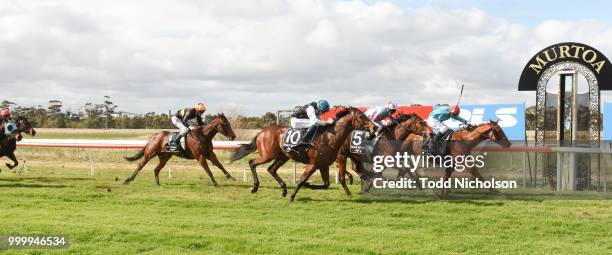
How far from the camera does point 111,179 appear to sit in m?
15.4

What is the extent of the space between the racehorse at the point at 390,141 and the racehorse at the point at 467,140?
0.24 meters

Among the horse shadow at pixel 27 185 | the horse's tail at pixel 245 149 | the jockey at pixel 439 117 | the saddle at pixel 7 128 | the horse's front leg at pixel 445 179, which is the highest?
the jockey at pixel 439 117

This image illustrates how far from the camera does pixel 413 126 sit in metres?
12.0

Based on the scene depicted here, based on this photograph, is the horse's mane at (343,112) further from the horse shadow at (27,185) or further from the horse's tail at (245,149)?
the horse shadow at (27,185)

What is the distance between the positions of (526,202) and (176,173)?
10881 mm

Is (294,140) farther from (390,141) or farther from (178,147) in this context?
(178,147)

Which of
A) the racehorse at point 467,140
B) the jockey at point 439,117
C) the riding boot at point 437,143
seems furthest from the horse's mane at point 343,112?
the jockey at point 439,117

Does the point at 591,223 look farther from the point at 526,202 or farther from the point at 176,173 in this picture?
the point at 176,173

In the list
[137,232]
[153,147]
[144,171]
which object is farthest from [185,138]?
[137,232]

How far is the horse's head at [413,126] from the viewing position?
11.9 m

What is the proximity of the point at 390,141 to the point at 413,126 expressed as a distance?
53 centimetres

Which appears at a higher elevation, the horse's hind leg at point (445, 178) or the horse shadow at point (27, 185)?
the horse's hind leg at point (445, 178)

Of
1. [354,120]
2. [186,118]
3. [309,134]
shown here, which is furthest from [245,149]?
[354,120]

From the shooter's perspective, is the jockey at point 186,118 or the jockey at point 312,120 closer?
the jockey at point 312,120
